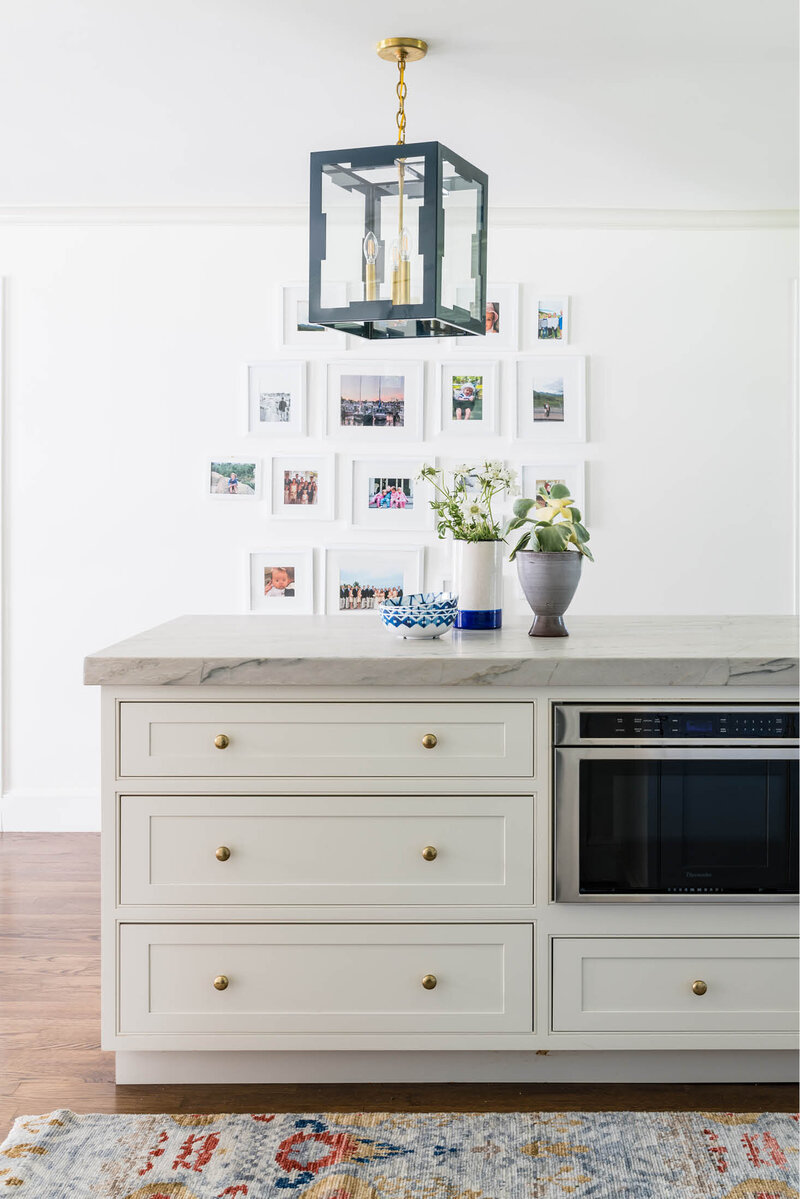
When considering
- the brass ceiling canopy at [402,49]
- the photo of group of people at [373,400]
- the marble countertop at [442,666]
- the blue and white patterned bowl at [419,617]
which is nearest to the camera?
the marble countertop at [442,666]

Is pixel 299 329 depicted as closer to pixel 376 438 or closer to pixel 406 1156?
pixel 376 438

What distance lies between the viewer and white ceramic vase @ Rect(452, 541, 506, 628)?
103 inches

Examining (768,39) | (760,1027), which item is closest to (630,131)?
(768,39)

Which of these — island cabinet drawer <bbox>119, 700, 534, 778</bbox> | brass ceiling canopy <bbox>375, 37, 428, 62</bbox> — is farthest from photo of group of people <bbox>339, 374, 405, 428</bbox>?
island cabinet drawer <bbox>119, 700, 534, 778</bbox>

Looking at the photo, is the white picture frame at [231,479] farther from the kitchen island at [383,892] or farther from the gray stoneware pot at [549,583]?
the kitchen island at [383,892]

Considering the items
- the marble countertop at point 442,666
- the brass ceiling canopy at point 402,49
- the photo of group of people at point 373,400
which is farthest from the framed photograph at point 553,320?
the marble countertop at point 442,666

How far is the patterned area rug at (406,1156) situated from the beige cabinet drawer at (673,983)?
0.60ft

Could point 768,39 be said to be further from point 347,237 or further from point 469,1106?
point 469,1106

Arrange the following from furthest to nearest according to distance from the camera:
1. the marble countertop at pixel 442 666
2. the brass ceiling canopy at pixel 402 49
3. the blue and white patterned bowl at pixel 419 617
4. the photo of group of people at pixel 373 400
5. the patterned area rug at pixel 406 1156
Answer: the photo of group of people at pixel 373 400 → the brass ceiling canopy at pixel 402 49 → the blue and white patterned bowl at pixel 419 617 → the marble countertop at pixel 442 666 → the patterned area rug at pixel 406 1156

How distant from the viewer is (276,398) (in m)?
4.24

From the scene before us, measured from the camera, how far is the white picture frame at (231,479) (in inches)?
168

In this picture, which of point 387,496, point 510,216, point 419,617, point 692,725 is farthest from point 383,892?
point 510,216

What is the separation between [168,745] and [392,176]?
51.5 inches

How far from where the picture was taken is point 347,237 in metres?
2.30
